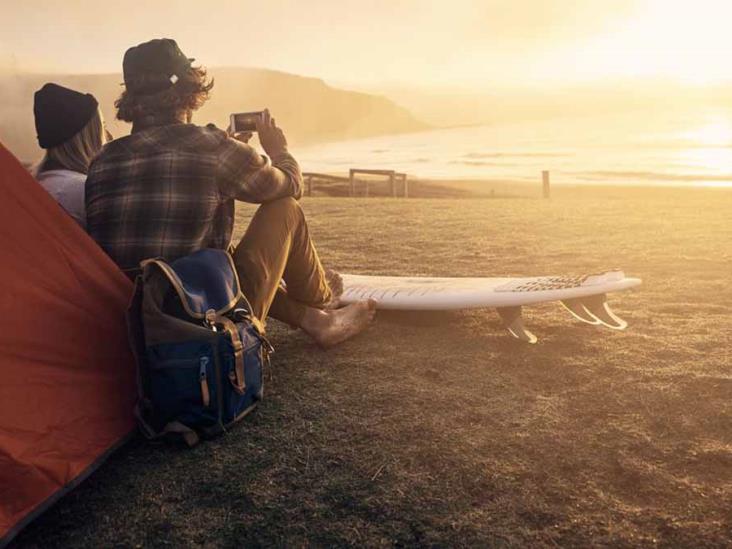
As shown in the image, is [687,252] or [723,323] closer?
[723,323]

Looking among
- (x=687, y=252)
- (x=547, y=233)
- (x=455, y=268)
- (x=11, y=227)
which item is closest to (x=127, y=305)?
(x=11, y=227)

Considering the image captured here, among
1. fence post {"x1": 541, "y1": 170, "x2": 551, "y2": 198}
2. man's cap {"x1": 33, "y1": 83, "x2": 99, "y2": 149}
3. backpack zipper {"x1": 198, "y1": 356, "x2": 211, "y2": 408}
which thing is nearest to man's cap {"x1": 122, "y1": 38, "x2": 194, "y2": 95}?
man's cap {"x1": 33, "y1": 83, "x2": 99, "y2": 149}

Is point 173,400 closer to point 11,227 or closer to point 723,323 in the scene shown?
point 11,227

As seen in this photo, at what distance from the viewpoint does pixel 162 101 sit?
231 centimetres

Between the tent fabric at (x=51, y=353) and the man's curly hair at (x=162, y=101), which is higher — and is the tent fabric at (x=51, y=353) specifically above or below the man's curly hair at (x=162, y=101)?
below

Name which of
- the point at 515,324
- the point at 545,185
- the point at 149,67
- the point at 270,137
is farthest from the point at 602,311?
the point at 545,185

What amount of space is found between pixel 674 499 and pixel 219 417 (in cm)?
129

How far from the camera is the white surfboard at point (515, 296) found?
301cm

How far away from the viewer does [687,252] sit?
5230mm

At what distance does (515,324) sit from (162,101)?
5.68 feet

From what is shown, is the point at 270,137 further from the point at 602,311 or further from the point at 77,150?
the point at 602,311

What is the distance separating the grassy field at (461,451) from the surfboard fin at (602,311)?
66 millimetres

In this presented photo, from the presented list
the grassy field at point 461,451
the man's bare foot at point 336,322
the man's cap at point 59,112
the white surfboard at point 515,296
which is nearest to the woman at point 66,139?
the man's cap at point 59,112

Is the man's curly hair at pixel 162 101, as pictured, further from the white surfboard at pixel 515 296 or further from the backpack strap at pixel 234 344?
the white surfboard at pixel 515 296
